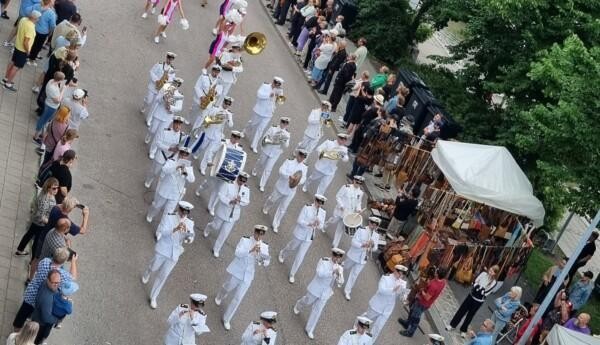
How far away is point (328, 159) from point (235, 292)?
607 centimetres

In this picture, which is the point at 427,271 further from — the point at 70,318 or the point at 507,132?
the point at 70,318

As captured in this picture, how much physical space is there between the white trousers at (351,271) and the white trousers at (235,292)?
3.35m

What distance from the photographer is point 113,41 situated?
26.0 m

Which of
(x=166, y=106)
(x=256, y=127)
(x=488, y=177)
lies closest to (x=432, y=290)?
(x=488, y=177)

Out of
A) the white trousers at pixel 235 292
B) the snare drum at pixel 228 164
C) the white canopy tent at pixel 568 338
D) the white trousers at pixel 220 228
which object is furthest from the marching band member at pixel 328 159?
the white canopy tent at pixel 568 338

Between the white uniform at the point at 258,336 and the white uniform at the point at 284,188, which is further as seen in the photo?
the white uniform at the point at 284,188

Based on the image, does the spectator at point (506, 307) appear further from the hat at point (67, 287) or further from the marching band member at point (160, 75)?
the hat at point (67, 287)

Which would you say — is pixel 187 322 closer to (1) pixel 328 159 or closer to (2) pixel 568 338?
(2) pixel 568 338

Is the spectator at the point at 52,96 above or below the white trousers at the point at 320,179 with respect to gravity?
above

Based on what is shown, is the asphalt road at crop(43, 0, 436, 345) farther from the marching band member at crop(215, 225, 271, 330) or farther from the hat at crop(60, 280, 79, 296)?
the hat at crop(60, 280, 79, 296)

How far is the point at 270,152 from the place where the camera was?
21.8 meters

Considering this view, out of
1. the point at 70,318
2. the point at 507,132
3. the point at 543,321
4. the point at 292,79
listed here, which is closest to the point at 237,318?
the point at 70,318

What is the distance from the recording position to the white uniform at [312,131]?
23359 mm

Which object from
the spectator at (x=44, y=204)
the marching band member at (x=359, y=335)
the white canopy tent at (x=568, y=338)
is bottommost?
the marching band member at (x=359, y=335)
